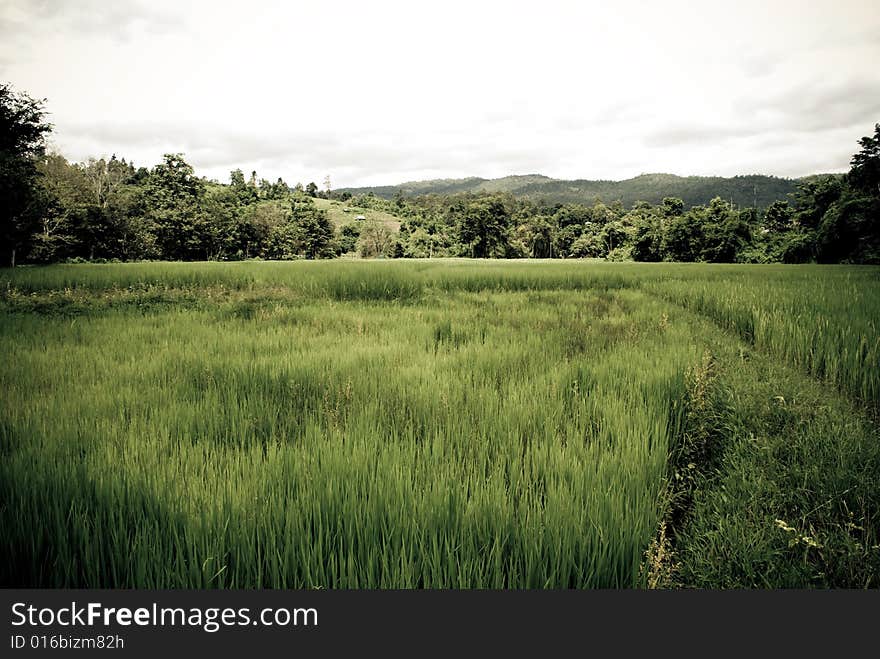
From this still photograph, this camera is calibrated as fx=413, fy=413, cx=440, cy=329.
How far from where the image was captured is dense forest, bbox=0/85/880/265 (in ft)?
71.2

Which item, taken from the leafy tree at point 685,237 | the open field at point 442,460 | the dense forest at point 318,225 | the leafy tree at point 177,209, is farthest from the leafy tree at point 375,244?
the open field at point 442,460

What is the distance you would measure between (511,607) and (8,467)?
218 centimetres

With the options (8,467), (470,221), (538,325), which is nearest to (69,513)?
(8,467)

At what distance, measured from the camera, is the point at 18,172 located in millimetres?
16906

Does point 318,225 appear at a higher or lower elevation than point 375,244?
higher

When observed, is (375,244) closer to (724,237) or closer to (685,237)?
(685,237)

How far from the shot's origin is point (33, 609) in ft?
4.00

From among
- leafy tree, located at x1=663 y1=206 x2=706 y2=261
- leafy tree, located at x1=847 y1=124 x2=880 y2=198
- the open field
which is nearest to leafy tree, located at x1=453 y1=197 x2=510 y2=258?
leafy tree, located at x1=663 y1=206 x2=706 y2=261

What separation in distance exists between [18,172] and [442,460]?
23.9 metres

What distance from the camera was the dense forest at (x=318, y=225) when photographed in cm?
2170

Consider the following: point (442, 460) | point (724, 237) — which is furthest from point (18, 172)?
point (724, 237)

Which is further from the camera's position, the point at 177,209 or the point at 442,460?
the point at 177,209

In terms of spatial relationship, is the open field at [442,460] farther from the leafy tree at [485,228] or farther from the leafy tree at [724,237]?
the leafy tree at [485,228]

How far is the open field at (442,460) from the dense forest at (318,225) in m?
20.7
